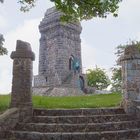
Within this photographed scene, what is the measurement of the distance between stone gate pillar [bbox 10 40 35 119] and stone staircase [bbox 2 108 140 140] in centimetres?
52

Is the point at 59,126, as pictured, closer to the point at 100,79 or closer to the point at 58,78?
the point at 58,78

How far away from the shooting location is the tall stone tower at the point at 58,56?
133ft

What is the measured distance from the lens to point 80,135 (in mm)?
9406

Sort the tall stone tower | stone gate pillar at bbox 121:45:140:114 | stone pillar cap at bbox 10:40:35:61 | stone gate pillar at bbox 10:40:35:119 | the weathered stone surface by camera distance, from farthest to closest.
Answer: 1. the tall stone tower
2. stone gate pillar at bbox 121:45:140:114
3. stone pillar cap at bbox 10:40:35:61
4. stone gate pillar at bbox 10:40:35:119
5. the weathered stone surface

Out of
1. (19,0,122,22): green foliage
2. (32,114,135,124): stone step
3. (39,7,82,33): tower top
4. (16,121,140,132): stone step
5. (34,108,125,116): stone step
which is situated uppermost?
(39,7,82,33): tower top

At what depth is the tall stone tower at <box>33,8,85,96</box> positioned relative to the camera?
40406mm

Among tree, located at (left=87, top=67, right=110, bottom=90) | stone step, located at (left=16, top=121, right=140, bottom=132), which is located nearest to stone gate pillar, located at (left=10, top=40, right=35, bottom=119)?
stone step, located at (left=16, top=121, right=140, bottom=132)

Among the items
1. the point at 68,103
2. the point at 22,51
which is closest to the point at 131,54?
the point at 22,51

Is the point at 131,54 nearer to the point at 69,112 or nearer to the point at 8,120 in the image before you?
the point at 69,112

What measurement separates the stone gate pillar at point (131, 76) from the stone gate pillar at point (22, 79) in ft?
10.7

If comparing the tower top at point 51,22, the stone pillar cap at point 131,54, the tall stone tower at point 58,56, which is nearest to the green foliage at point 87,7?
the stone pillar cap at point 131,54

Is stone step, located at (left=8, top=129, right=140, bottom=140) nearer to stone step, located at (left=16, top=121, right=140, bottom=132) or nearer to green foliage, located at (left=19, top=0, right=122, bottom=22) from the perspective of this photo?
stone step, located at (left=16, top=121, right=140, bottom=132)

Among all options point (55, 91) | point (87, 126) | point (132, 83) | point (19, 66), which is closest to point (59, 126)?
point (87, 126)

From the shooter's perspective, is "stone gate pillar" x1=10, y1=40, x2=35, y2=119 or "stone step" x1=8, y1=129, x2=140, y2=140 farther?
"stone gate pillar" x1=10, y1=40, x2=35, y2=119
